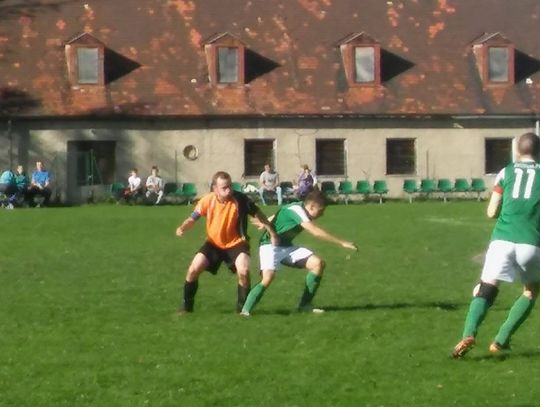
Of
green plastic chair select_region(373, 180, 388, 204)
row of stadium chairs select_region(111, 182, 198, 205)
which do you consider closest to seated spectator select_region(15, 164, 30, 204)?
row of stadium chairs select_region(111, 182, 198, 205)

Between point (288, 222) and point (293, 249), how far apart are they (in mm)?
362

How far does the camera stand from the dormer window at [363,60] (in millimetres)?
56531

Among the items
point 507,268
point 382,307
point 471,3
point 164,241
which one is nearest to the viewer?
point 507,268

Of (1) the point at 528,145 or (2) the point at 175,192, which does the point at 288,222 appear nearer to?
(1) the point at 528,145

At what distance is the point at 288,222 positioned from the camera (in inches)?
676

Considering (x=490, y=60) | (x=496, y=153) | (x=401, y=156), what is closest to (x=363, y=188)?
(x=401, y=156)

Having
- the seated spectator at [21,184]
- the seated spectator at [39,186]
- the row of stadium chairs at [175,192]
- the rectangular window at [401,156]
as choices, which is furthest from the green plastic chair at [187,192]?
the rectangular window at [401,156]

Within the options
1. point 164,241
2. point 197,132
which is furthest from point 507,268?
point 197,132

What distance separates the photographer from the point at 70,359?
44.7 ft

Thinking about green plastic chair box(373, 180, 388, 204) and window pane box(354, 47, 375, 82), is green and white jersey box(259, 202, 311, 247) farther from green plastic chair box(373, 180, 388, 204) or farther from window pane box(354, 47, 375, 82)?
window pane box(354, 47, 375, 82)

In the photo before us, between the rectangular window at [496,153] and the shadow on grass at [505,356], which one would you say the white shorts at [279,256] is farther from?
the rectangular window at [496,153]

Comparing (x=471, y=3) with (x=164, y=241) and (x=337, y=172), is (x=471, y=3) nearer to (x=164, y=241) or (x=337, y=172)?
(x=337, y=172)

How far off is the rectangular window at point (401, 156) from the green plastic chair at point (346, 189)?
2285mm

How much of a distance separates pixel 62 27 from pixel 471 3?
51.3ft
